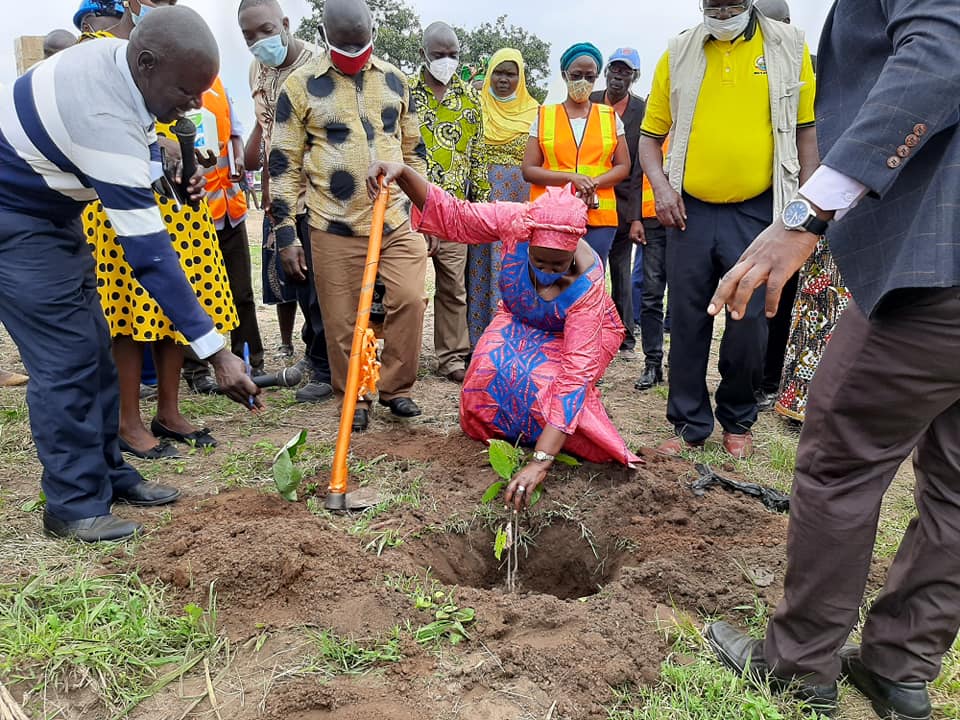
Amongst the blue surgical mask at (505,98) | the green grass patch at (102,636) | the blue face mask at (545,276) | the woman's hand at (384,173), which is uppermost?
the blue surgical mask at (505,98)

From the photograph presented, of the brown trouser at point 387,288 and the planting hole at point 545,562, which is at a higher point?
the brown trouser at point 387,288

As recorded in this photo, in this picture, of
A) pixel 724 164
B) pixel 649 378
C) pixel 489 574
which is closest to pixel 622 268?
pixel 649 378

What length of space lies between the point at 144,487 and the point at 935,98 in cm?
292

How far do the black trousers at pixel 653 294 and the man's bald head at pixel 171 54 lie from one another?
3277mm

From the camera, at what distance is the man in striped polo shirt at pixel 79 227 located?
7.45ft

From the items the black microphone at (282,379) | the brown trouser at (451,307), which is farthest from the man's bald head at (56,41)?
the brown trouser at (451,307)

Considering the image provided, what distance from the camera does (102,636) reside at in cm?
210

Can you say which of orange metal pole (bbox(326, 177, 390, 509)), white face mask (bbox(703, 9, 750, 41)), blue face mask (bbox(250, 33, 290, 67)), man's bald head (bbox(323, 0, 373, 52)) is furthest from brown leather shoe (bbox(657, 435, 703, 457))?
blue face mask (bbox(250, 33, 290, 67))

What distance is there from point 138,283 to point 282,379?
5.10 feet

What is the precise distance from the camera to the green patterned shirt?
15.4 feet

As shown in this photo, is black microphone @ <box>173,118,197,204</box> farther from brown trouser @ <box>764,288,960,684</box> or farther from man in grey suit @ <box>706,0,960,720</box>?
brown trouser @ <box>764,288,960,684</box>

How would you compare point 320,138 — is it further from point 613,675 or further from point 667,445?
point 613,675

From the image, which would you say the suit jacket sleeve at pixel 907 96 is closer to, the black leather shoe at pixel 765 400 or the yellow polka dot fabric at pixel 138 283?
the yellow polka dot fabric at pixel 138 283

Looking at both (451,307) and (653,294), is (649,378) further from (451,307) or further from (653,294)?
(451,307)
